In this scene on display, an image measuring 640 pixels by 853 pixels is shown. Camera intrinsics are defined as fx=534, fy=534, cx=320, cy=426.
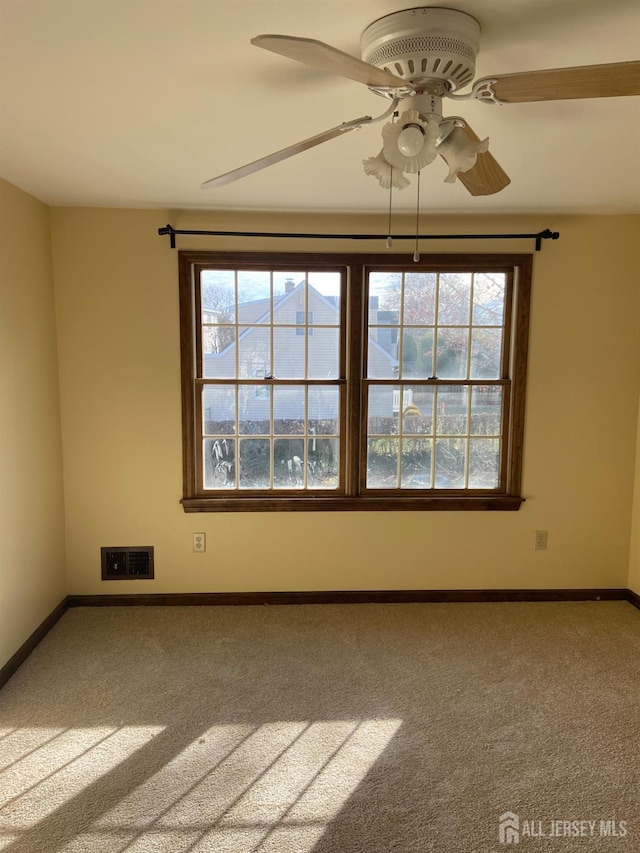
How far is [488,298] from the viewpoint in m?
3.25

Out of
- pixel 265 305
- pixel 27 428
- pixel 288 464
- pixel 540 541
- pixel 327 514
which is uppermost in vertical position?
pixel 265 305

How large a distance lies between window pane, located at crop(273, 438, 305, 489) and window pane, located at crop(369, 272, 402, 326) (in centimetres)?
88

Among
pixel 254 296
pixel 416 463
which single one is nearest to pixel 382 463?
pixel 416 463

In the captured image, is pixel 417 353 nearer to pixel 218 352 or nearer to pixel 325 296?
pixel 325 296

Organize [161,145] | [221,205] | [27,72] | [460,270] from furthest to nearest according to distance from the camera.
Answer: [460,270]
[221,205]
[161,145]
[27,72]

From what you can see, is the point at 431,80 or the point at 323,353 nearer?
the point at 431,80

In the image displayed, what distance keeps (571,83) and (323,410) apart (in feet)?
7.40

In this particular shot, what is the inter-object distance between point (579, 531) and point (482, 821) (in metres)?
2.05

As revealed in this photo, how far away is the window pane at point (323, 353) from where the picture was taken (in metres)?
3.23

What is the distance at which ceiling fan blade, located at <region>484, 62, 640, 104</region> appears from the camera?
1.14 metres

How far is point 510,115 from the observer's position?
1.81 m

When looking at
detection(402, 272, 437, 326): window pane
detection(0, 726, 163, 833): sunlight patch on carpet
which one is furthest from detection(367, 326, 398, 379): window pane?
detection(0, 726, 163, 833): sunlight patch on carpet

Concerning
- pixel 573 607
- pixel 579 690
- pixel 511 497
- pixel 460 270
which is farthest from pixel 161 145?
pixel 573 607

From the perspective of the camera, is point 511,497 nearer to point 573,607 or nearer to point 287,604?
point 573,607
